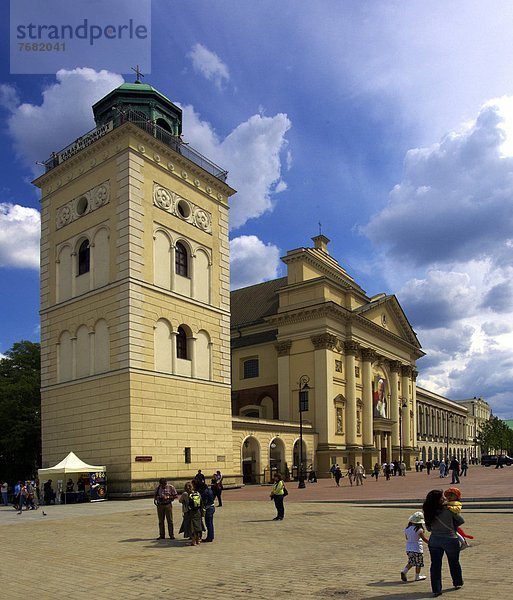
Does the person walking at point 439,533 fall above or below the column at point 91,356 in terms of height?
below

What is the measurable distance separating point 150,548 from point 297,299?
1798 inches

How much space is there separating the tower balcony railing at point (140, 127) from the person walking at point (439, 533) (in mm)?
31427

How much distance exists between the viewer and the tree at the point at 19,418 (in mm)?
50031

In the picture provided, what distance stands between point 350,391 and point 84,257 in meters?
30.4

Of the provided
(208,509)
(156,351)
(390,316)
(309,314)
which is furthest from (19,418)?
(390,316)

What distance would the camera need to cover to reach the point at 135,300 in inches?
1385

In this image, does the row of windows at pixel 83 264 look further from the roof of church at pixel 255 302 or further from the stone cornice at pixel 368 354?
the stone cornice at pixel 368 354

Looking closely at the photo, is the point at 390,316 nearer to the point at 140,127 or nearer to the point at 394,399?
the point at 394,399

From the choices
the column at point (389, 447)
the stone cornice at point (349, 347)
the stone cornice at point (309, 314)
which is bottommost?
the column at point (389, 447)

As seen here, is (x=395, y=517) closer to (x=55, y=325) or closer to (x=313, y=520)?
(x=313, y=520)

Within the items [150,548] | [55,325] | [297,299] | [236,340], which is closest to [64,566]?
[150,548]

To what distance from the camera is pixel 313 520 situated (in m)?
20.8

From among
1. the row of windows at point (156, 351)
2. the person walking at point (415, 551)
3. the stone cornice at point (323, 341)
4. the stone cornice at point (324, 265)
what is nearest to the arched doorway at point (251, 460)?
the row of windows at point (156, 351)

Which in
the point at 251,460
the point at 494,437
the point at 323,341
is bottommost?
the point at 494,437
